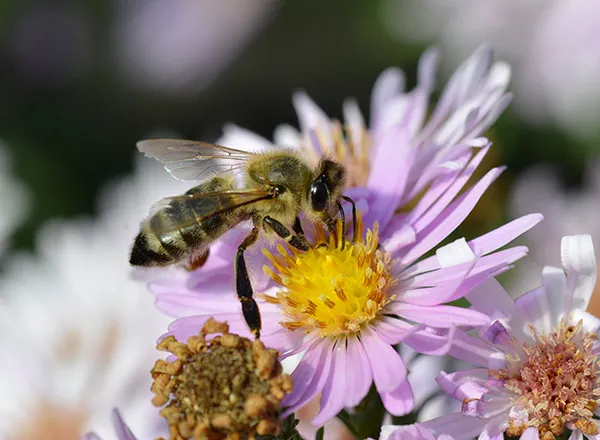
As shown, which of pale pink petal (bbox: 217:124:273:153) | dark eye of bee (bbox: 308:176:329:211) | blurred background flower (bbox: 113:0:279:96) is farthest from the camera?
blurred background flower (bbox: 113:0:279:96)

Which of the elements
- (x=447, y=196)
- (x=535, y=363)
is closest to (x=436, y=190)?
(x=447, y=196)

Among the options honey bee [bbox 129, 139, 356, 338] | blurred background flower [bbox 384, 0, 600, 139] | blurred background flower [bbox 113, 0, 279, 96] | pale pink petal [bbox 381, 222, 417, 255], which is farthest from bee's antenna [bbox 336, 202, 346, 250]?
blurred background flower [bbox 113, 0, 279, 96]

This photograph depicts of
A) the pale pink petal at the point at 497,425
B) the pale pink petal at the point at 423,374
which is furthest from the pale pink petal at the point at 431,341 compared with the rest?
the pale pink petal at the point at 423,374

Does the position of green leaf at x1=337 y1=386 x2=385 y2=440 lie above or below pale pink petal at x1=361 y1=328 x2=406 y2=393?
below

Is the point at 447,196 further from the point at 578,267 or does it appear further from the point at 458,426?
the point at 458,426

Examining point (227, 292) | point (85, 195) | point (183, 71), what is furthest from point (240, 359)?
point (183, 71)

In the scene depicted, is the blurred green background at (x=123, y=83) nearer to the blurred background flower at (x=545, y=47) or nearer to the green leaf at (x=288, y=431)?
the blurred background flower at (x=545, y=47)

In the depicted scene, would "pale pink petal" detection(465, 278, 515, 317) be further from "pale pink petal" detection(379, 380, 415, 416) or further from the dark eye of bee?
the dark eye of bee
